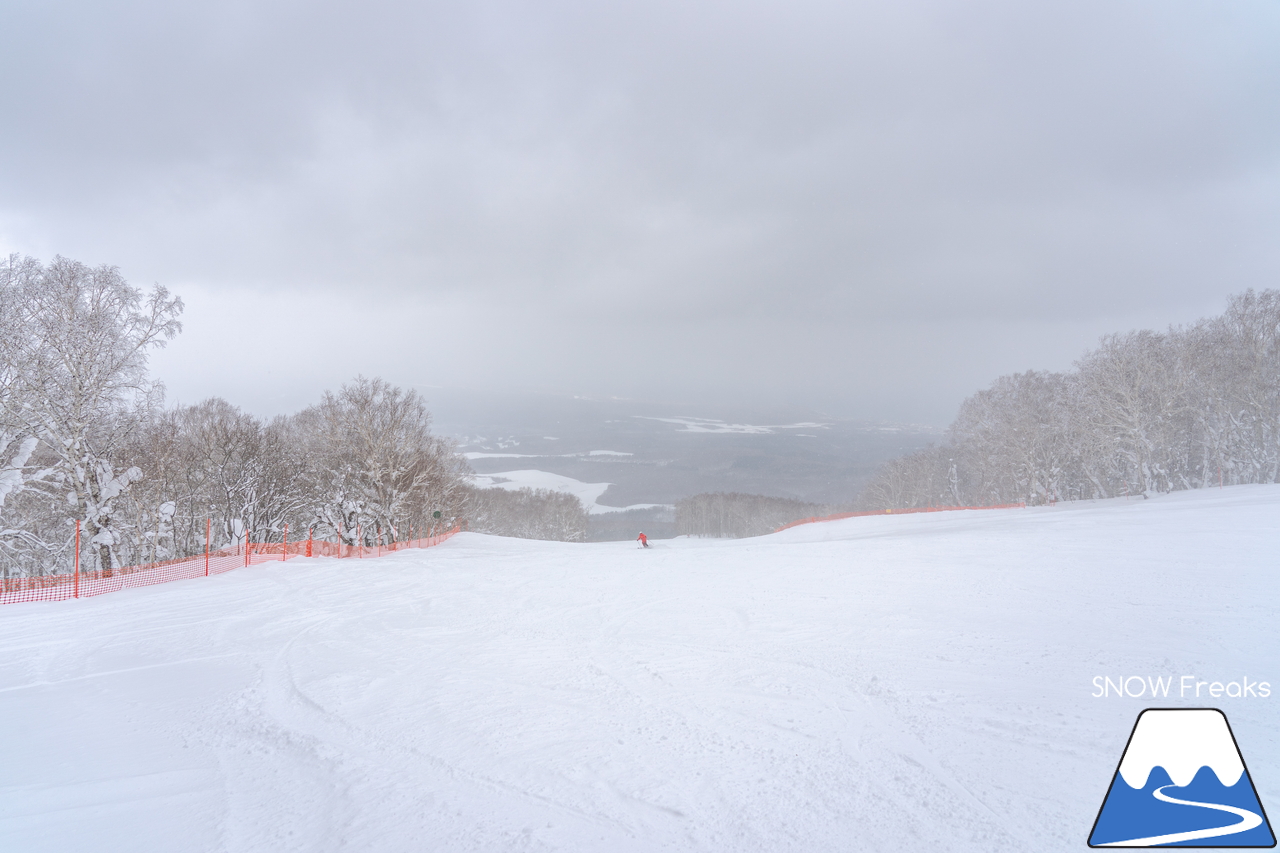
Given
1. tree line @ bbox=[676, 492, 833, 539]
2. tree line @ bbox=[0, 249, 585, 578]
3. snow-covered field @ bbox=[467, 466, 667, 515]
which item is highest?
tree line @ bbox=[0, 249, 585, 578]

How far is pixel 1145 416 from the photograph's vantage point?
41.2 metres

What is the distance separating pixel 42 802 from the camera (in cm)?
479

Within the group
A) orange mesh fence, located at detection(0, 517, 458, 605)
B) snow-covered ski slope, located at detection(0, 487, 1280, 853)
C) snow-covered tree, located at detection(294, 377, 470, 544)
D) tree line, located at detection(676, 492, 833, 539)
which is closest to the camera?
snow-covered ski slope, located at detection(0, 487, 1280, 853)

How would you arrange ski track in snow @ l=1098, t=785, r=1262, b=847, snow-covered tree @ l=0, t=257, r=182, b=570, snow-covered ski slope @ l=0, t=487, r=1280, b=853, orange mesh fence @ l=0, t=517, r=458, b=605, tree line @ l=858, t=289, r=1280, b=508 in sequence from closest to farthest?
ski track in snow @ l=1098, t=785, r=1262, b=847 < snow-covered ski slope @ l=0, t=487, r=1280, b=853 < orange mesh fence @ l=0, t=517, r=458, b=605 < snow-covered tree @ l=0, t=257, r=182, b=570 < tree line @ l=858, t=289, r=1280, b=508

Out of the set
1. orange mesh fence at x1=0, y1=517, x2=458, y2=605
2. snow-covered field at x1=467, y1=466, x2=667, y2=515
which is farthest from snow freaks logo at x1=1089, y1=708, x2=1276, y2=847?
snow-covered field at x1=467, y1=466, x2=667, y2=515

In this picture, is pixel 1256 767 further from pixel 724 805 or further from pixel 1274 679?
pixel 724 805

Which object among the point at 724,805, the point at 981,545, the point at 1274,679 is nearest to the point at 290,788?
the point at 724,805

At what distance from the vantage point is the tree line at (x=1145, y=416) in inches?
1486

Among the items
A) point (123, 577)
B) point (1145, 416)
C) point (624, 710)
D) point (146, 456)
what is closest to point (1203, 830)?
point (624, 710)

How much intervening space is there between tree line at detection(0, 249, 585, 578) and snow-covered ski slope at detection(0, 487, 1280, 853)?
9.48 m

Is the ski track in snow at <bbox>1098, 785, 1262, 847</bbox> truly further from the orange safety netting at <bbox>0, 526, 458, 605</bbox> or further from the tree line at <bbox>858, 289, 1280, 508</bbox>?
the tree line at <bbox>858, 289, 1280, 508</bbox>

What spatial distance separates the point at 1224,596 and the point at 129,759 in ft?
49.9

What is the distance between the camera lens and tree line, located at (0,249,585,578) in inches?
736

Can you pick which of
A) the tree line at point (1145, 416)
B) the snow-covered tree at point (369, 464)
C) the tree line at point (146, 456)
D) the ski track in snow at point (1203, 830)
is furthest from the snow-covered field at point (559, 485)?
the ski track in snow at point (1203, 830)
